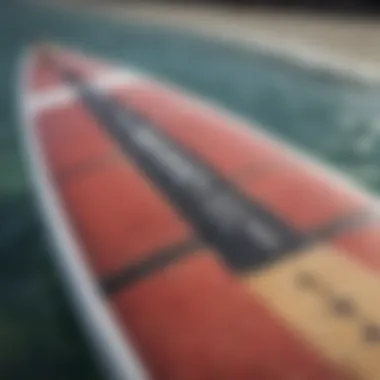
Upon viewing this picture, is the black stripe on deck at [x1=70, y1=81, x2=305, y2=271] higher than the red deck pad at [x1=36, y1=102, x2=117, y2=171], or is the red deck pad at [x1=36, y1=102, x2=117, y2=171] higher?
the red deck pad at [x1=36, y1=102, x2=117, y2=171]

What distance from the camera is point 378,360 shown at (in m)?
0.38

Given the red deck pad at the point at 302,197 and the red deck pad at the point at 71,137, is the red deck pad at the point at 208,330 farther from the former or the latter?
the red deck pad at the point at 71,137

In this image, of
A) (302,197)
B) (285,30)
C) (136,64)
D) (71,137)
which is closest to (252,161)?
(302,197)

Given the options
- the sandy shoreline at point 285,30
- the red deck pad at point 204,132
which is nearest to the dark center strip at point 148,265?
the red deck pad at point 204,132

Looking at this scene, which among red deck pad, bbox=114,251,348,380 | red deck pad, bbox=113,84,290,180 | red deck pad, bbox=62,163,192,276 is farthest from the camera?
red deck pad, bbox=113,84,290,180

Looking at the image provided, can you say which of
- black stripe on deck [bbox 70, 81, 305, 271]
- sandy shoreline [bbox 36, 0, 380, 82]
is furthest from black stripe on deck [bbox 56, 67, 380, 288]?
sandy shoreline [bbox 36, 0, 380, 82]

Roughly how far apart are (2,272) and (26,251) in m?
0.03

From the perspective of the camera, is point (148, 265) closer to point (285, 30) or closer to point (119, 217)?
point (119, 217)

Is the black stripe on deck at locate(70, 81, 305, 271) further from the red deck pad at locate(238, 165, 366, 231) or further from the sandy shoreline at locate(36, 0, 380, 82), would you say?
the sandy shoreline at locate(36, 0, 380, 82)

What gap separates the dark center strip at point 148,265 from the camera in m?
0.47

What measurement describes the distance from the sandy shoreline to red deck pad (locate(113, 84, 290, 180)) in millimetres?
182

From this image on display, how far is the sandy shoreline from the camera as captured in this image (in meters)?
0.83

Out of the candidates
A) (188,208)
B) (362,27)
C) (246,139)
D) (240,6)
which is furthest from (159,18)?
(188,208)

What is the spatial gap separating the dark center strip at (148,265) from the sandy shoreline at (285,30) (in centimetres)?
38
